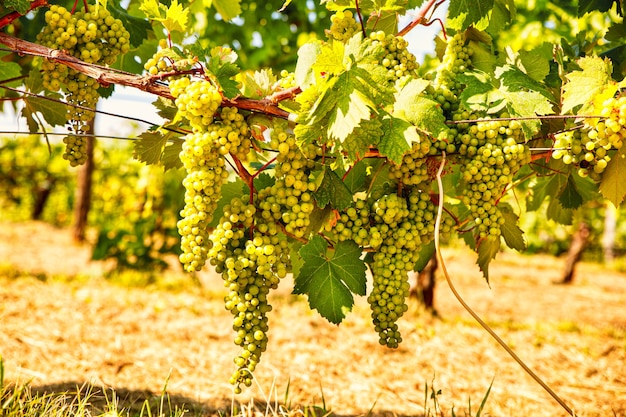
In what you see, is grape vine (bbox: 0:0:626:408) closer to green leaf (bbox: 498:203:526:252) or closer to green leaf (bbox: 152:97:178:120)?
green leaf (bbox: 152:97:178:120)

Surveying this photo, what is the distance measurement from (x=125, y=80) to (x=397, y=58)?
793 mm

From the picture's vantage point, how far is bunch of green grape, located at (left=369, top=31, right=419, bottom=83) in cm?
166

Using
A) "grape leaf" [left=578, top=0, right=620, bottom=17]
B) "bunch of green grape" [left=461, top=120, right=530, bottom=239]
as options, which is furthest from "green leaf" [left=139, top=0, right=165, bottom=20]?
"grape leaf" [left=578, top=0, right=620, bottom=17]

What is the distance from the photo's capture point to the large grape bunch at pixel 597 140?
1.48m

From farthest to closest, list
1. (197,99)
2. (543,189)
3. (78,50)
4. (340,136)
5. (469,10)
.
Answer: (543,189)
(78,50)
(469,10)
(197,99)
(340,136)

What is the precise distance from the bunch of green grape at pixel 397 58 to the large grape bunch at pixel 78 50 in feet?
2.78

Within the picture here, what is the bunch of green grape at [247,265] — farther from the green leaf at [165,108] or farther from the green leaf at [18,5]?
the green leaf at [18,5]

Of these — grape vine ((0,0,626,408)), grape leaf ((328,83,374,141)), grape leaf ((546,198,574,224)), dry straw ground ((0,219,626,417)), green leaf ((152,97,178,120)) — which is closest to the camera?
grape leaf ((328,83,374,141))

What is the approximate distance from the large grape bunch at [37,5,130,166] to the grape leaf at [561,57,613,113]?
1380 mm

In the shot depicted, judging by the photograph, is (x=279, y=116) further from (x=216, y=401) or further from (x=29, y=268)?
(x=29, y=268)

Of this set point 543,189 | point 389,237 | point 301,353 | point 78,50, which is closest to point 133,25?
point 78,50

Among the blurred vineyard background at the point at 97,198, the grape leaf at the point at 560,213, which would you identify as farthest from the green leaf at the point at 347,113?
the blurred vineyard background at the point at 97,198

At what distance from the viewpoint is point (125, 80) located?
163 centimetres

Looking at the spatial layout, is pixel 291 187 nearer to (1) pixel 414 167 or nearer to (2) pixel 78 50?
(1) pixel 414 167
